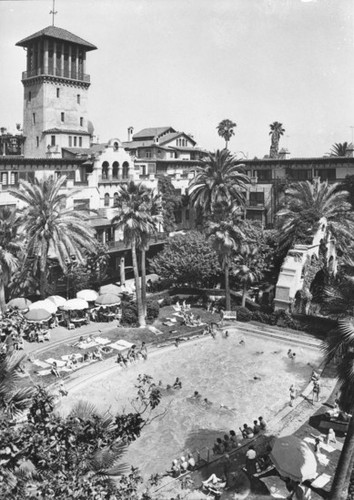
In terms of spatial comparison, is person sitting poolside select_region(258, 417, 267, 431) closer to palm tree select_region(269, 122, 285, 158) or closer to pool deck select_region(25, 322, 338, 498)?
pool deck select_region(25, 322, 338, 498)

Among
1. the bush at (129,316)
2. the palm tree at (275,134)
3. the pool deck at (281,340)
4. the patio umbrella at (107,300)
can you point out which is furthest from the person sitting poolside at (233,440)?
the palm tree at (275,134)

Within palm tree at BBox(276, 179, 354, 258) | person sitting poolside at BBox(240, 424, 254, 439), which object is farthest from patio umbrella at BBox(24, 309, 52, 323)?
palm tree at BBox(276, 179, 354, 258)

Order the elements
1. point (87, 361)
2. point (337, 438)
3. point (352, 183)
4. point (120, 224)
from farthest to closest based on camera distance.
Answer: point (352, 183) → point (120, 224) → point (87, 361) → point (337, 438)

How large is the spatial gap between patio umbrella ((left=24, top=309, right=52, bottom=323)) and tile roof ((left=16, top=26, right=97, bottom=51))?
43243 millimetres

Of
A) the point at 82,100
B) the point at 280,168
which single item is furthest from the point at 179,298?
the point at 82,100

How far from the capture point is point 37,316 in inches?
1580

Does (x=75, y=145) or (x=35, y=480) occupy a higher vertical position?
(x=75, y=145)

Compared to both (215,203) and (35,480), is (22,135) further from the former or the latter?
(35,480)

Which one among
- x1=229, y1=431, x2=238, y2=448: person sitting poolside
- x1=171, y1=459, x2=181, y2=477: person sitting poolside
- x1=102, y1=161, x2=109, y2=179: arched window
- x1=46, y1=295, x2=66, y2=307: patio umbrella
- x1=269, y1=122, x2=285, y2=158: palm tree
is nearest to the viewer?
x1=171, y1=459, x2=181, y2=477: person sitting poolside

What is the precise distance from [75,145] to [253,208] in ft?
87.8

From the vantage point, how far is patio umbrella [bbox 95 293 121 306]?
45.2 metres

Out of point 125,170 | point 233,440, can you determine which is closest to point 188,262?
point 125,170

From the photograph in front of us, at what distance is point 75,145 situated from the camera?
70625 mm

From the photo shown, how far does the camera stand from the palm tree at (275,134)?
9484 centimetres
